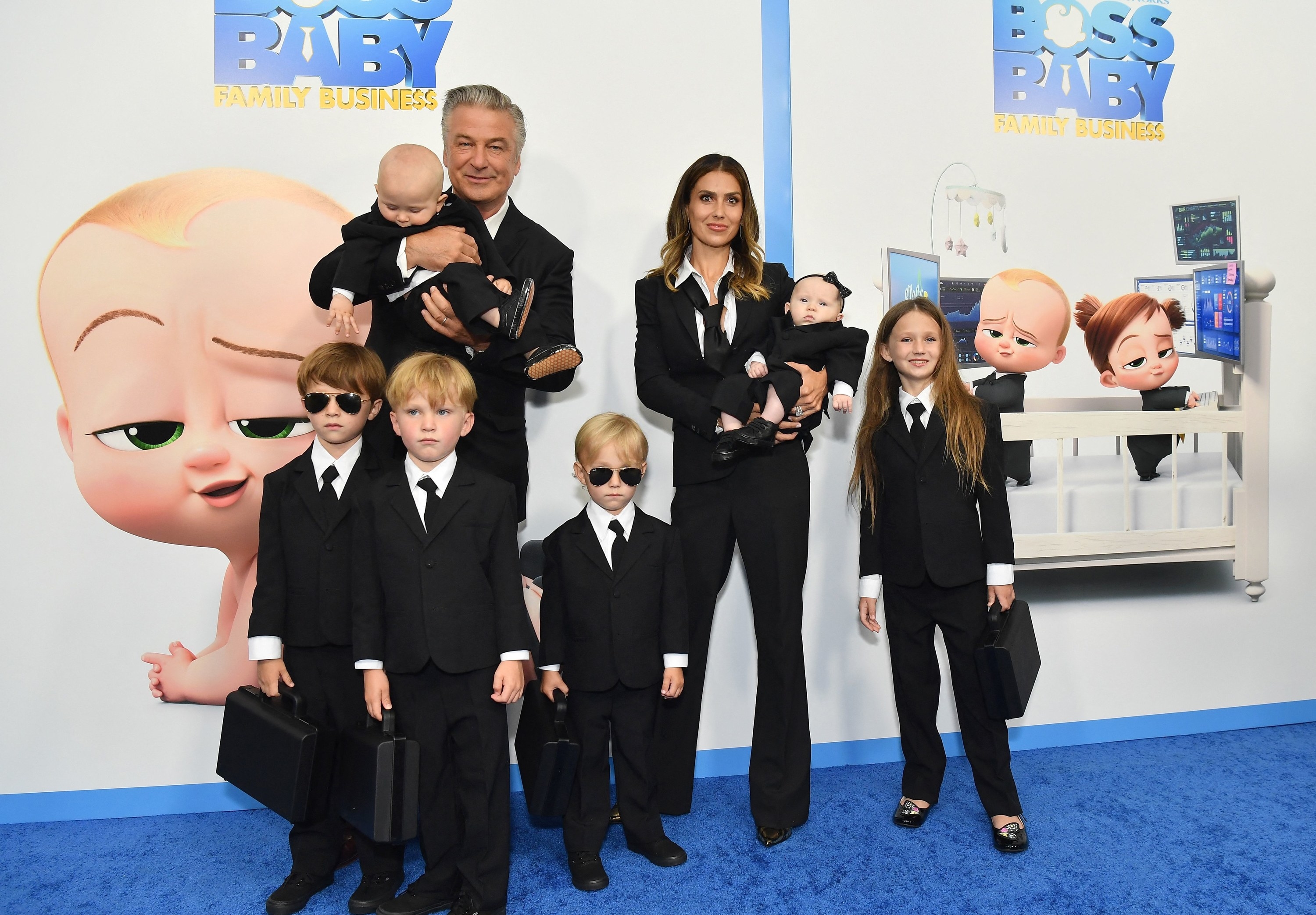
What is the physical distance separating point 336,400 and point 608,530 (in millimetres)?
792

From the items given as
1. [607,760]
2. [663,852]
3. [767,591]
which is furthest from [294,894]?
[767,591]

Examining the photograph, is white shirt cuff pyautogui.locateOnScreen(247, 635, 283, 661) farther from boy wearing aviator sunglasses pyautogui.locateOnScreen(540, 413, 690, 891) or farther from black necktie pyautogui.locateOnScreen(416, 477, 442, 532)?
boy wearing aviator sunglasses pyautogui.locateOnScreen(540, 413, 690, 891)

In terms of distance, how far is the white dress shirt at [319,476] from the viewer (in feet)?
7.05

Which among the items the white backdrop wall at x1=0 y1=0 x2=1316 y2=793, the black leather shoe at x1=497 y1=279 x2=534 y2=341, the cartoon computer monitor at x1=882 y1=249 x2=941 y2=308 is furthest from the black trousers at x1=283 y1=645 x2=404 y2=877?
the cartoon computer monitor at x1=882 y1=249 x2=941 y2=308

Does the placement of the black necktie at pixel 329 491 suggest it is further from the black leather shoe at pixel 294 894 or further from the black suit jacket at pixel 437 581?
the black leather shoe at pixel 294 894

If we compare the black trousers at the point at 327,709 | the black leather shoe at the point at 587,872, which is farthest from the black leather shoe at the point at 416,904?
the black leather shoe at the point at 587,872

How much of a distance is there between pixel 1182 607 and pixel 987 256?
5.25 ft

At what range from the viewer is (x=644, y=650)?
2.30m

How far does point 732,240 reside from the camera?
2.64 m

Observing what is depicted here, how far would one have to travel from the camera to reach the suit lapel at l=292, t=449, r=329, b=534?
2166mm

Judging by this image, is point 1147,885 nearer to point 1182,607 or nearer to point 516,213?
point 1182,607

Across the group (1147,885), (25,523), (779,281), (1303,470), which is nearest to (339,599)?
(25,523)

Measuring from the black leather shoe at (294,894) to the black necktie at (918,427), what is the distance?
2.04 metres

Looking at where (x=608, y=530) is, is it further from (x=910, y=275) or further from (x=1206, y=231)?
(x=1206, y=231)
